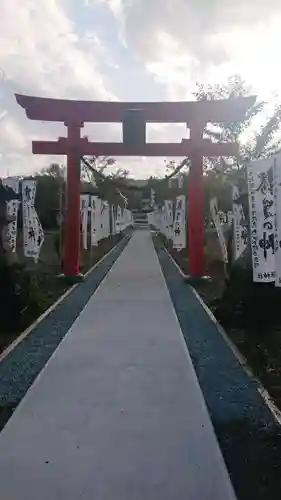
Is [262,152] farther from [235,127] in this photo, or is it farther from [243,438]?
[243,438]

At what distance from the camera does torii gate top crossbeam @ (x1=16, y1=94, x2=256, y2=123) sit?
13320 mm

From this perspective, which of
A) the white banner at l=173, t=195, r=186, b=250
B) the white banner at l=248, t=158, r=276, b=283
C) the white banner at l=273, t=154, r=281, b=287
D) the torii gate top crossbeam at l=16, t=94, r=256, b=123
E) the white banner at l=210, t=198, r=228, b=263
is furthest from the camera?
the white banner at l=173, t=195, r=186, b=250

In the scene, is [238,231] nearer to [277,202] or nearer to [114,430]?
→ [277,202]

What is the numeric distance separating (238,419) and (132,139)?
9.64m

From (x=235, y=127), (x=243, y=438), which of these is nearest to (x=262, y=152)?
(x=235, y=127)

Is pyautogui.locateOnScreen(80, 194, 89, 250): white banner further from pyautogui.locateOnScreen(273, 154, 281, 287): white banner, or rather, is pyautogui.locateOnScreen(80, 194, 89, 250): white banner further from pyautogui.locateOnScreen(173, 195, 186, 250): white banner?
pyautogui.locateOnScreen(273, 154, 281, 287): white banner

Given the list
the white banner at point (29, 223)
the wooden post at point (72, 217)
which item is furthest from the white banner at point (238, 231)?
the white banner at point (29, 223)

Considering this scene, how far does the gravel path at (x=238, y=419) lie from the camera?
3.45m

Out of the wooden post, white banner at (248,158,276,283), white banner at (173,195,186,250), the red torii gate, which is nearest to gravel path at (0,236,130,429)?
white banner at (248,158,276,283)

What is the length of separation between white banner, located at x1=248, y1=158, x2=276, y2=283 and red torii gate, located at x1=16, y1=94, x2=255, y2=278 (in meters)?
5.86

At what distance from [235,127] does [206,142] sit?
7634 millimetres

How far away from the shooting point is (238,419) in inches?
176

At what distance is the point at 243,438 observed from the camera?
13.4ft

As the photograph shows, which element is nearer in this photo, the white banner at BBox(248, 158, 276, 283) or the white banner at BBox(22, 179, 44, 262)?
the white banner at BBox(248, 158, 276, 283)
